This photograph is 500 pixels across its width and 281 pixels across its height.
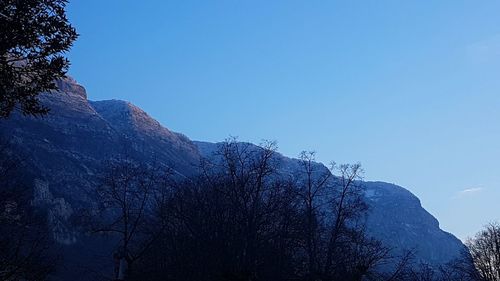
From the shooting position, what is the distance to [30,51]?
12.5 metres

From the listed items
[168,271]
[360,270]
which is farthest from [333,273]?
[168,271]

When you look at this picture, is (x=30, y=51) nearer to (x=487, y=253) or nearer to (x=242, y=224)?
(x=242, y=224)

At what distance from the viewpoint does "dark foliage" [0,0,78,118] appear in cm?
1187

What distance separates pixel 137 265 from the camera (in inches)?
1640

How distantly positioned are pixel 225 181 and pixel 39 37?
24273mm

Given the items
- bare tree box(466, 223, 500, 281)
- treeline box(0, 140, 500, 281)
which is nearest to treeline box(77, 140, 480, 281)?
treeline box(0, 140, 500, 281)

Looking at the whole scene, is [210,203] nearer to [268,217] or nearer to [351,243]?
[268,217]

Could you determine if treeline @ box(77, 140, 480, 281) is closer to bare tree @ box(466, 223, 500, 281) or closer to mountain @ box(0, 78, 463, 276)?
bare tree @ box(466, 223, 500, 281)

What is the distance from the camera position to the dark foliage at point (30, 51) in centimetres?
1187

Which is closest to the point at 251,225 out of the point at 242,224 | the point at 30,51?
the point at 242,224

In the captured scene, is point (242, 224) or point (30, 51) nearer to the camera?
point (30, 51)

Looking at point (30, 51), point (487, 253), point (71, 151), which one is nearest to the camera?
point (30, 51)

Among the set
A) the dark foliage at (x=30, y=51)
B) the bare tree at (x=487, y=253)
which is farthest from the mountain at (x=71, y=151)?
the dark foliage at (x=30, y=51)

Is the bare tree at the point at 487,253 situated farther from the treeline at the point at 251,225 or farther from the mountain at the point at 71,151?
the mountain at the point at 71,151
